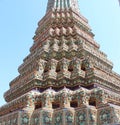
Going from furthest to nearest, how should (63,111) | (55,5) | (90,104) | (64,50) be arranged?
(55,5), (64,50), (90,104), (63,111)

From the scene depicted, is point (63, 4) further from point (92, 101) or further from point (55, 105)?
point (92, 101)

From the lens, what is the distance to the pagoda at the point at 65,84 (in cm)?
1193

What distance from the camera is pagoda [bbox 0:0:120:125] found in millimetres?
11930

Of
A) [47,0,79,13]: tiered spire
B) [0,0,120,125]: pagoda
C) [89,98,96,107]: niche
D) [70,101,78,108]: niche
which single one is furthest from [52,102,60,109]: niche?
[47,0,79,13]: tiered spire

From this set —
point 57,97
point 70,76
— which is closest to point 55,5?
point 70,76

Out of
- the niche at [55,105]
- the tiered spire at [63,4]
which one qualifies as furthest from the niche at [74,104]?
the tiered spire at [63,4]

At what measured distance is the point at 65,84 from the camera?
555 inches

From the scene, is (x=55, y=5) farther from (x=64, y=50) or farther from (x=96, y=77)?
(x=96, y=77)

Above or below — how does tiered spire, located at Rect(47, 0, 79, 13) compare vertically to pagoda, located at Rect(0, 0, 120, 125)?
above

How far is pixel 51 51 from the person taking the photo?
16.4 m

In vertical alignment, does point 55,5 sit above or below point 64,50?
above

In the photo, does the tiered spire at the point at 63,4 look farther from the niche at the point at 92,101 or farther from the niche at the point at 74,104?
the niche at the point at 92,101

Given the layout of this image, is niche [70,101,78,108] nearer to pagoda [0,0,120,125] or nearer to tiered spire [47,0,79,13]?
pagoda [0,0,120,125]

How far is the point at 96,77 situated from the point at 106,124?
11.4 ft
